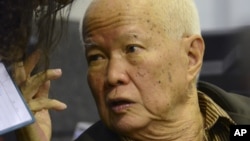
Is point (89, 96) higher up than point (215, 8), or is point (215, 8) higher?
point (215, 8)

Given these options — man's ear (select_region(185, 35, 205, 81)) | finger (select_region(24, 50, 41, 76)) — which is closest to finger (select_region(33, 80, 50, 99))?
finger (select_region(24, 50, 41, 76))

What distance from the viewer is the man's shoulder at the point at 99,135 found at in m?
2.67

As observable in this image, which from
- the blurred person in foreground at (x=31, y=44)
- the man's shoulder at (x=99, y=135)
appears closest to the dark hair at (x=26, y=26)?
the blurred person in foreground at (x=31, y=44)

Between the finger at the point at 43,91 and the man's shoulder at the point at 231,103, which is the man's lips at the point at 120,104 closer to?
the finger at the point at 43,91

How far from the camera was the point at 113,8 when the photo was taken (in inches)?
102

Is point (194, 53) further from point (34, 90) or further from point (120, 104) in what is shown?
point (34, 90)

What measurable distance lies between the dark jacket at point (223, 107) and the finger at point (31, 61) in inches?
19.5

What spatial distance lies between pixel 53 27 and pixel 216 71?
78.8 inches

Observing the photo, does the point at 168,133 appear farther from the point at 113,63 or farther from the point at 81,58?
the point at 81,58

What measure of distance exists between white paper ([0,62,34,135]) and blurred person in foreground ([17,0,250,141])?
467mm

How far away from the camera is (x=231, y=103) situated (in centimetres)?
282

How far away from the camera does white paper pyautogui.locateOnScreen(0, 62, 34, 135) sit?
2070 mm

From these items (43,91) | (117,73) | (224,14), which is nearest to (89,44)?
(117,73)

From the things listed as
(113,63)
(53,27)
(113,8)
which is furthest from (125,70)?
(53,27)
